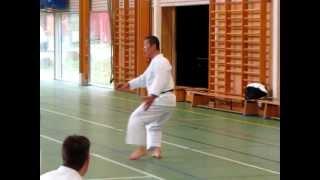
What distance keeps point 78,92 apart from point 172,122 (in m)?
9.48

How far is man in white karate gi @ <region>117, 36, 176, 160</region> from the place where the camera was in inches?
383

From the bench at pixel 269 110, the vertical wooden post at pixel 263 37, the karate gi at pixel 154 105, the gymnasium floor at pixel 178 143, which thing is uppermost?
the vertical wooden post at pixel 263 37

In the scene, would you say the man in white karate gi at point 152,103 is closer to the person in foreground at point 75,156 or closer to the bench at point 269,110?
the bench at point 269,110

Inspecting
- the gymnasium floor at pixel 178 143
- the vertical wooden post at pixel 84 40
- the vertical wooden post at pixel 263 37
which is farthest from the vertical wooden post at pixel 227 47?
the vertical wooden post at pixel 84 40

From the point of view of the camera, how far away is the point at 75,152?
9.98ft

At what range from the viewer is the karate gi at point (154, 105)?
383 inches

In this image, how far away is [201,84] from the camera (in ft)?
72.8

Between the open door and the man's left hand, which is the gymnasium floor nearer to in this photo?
the man's left hand

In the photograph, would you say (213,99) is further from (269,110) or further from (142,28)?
(142,28)

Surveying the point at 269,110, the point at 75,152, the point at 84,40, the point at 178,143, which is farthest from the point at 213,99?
the point at 75,152

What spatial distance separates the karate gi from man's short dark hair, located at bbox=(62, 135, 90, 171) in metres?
6.62

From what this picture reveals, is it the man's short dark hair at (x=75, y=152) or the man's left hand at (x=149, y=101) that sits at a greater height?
the man's short dark hair at (x=75, y=152)

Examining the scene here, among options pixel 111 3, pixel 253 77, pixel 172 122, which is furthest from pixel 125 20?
pixel 172 122

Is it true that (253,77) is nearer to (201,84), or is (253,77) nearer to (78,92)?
(201,84)
